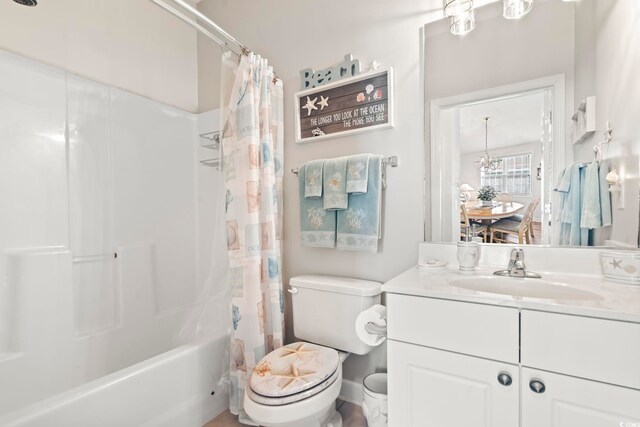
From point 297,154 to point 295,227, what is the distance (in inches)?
17.7

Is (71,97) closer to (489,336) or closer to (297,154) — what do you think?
(297,154)

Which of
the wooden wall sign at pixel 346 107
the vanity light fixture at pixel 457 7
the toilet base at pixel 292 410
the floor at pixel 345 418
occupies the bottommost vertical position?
the floor at pixel 345 418

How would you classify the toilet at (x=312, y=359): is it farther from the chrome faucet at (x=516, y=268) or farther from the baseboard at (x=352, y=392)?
the chrome faucet at (x=516, y=268)

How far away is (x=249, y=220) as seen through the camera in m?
1.51

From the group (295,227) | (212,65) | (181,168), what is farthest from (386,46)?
(181,168)

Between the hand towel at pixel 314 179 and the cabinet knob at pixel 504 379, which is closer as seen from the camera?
the cabinet knob at pixel 504 379

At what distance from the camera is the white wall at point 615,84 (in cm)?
108

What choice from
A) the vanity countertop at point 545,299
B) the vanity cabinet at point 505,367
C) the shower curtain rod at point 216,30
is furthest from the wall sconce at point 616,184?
the shower curtain rod at point 216,30

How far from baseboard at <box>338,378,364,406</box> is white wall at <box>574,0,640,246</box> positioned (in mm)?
1299

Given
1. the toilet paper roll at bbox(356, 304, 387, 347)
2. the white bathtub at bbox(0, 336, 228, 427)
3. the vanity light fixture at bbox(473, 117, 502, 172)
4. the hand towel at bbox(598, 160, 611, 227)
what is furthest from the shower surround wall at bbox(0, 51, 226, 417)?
the hand towel at bbox(598, 160, 611, 227)

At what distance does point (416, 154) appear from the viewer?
150cm

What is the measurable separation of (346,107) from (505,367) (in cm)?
136

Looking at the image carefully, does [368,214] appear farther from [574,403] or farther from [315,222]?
[574,403]

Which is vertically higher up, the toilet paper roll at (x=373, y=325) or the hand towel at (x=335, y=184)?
the hand towel at (x=335, y=184)
